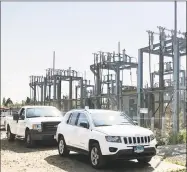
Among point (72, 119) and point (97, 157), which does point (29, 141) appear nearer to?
point (72, 119)

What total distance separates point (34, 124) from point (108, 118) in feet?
15.4

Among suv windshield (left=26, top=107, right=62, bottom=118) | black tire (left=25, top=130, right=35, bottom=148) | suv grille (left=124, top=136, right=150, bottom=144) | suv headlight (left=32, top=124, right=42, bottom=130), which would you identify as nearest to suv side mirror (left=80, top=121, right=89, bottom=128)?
suv grille (left=124, top=136, right=150, bottom=144)

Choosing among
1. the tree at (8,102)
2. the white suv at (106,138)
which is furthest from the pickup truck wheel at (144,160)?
the tree at (8,102)

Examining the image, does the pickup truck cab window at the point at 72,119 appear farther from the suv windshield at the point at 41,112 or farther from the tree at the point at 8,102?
the tree at the point at 8,102

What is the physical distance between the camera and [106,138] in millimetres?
8375

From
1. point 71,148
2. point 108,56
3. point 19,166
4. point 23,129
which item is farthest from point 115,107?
point 19,166

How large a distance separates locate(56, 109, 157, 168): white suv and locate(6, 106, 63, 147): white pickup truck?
2.80m

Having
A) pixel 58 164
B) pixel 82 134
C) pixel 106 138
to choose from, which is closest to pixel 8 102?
pixel 58 164

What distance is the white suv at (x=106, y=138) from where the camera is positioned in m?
8.28

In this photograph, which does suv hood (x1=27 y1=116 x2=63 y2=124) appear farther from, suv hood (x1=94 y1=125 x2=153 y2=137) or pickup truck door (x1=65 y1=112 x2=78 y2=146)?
suv hood (x1=94 y1=125 x2=153 y2=137)

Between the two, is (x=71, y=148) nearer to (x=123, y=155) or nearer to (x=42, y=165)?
(x=42, y=165)

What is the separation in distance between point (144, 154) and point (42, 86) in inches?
1073

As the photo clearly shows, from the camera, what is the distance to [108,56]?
82.6ft

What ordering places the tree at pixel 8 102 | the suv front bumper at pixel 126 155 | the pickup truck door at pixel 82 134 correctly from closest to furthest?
the suv front bumper at pixel 126 155 → the pickup truck door at pixel 82 134 → the tree at pixel 8 102
